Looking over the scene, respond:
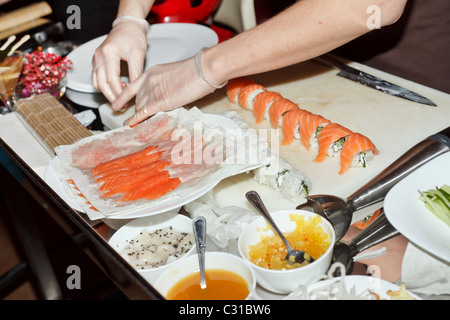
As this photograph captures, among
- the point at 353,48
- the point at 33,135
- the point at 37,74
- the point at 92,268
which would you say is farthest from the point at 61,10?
the point at 353,48

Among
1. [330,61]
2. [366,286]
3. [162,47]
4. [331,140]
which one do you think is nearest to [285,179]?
[331,140]

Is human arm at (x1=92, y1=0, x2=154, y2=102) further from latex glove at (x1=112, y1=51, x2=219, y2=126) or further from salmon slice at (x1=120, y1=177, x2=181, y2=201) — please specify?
salmon slice at (x1=120, y1=177, x2=181, y2=201)

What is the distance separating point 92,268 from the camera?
254 cm

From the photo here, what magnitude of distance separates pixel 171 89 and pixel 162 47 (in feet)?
2.06

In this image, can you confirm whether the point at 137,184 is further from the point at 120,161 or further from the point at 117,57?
the point at 117,57

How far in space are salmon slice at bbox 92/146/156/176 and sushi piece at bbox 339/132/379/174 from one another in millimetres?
634

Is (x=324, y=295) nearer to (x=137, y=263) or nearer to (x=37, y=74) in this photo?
(x=137, y=263)

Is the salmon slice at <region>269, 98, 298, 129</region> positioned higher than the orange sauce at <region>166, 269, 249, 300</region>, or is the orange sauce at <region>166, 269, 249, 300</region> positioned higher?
the orange sauce at <region>166, 269, 249, 300</region>

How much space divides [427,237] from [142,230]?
73 centimetres

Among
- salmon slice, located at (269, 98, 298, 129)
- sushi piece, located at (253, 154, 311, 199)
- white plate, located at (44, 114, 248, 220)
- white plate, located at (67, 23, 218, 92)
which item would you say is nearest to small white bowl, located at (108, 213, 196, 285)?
white plate, located at (44, 114, 248, 220)

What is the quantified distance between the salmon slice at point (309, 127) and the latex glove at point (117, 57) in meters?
0.78

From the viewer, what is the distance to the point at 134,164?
1.52 meters

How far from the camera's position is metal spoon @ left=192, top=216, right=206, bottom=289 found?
1097mm

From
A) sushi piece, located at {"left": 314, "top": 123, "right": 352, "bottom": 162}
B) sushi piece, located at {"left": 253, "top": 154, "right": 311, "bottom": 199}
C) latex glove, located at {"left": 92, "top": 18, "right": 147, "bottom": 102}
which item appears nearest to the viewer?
sushi piece, located at {"left": 253, "top": 154, "right": 311, "bottom": 199}
